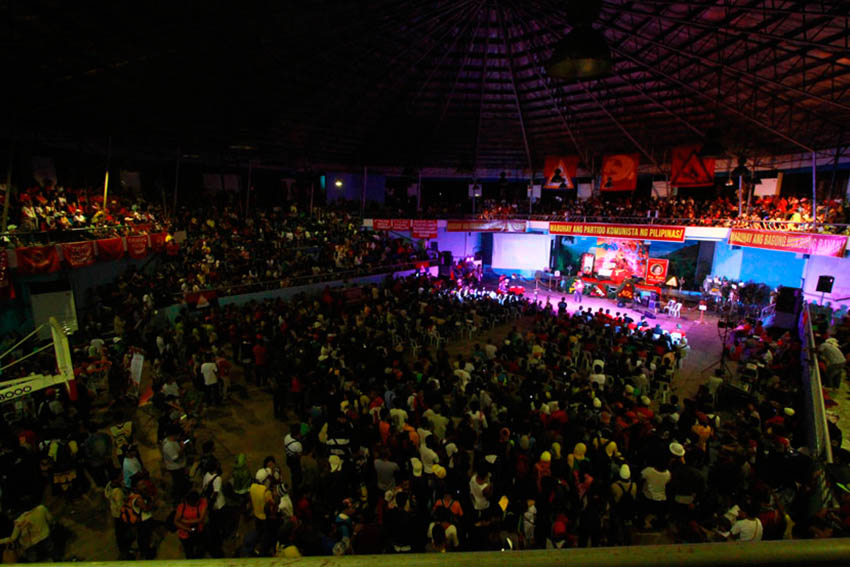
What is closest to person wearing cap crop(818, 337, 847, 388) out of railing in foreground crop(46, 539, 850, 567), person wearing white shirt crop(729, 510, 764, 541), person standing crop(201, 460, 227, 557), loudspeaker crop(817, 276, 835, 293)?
person wearing white shirt crop(729, 510, 764, 541)

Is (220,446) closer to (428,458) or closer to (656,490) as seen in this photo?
(428,458)

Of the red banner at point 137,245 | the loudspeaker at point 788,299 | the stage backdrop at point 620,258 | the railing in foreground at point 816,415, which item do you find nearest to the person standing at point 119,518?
the railing in foreground at point 816,415

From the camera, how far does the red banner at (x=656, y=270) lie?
27344 millimetres

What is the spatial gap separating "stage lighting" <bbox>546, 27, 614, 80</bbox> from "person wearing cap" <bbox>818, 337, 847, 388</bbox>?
450 inches

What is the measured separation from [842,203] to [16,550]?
26.3 m

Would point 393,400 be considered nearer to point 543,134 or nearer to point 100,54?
point 100,54

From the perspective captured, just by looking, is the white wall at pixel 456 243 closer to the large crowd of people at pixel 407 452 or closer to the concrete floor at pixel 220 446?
the concrete floor at pixel 220 446

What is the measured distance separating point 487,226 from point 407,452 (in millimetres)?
23178

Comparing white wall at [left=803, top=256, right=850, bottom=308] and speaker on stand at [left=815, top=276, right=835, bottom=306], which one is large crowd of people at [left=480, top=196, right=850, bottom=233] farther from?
white wall at [left=803, top=256, right=850, bottom=308]

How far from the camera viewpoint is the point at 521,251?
A: 33969mm

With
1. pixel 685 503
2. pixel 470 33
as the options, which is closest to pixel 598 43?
pixel 685 503

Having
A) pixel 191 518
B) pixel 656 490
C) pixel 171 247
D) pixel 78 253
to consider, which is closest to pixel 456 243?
pixel 171 247

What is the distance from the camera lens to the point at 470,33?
54.4 feet

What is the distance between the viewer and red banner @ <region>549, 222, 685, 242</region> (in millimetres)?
22875
